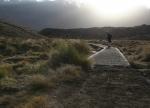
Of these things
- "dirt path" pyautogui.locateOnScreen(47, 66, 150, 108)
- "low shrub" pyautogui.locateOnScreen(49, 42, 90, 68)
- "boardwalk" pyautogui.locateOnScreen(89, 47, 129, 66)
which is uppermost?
"low shrub" pyautogui.locateOnScreen(49, 42, 90, 68)

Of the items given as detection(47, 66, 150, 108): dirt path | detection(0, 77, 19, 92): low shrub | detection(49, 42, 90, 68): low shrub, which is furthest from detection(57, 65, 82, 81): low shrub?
→ detection(49, 42, 90, 68): low shrub

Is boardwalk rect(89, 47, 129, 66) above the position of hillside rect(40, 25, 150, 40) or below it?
above

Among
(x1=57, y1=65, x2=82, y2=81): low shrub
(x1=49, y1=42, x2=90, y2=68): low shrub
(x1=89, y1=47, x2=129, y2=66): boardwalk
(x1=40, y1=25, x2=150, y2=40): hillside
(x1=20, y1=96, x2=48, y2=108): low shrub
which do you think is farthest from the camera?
(x1=40, y1=25, x2=150, y2=40): hillside

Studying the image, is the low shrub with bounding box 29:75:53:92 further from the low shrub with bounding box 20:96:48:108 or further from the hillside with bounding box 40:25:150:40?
the hillside with bounding box 40:25:150:40

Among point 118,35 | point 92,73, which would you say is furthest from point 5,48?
point 118,35

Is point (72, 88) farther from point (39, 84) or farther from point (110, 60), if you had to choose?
point (110, 60)

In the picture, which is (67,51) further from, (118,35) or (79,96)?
(118,35)

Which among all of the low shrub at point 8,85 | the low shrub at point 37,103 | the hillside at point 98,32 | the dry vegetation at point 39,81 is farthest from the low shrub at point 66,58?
the hillside at point 98,32

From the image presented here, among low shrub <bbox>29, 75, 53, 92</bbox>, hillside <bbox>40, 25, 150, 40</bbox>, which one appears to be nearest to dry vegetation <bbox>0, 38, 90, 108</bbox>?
low shrub <bbox>29, 75, 53, 92</bbox>

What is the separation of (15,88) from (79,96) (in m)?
2.82

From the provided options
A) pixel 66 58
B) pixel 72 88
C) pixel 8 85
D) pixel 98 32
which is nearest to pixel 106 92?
pixel 72 88

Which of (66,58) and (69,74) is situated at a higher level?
(66,58)

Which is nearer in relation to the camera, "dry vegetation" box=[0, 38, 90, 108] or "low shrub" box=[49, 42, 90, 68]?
"dry vegetation" box=[0, 38, 90, 108]

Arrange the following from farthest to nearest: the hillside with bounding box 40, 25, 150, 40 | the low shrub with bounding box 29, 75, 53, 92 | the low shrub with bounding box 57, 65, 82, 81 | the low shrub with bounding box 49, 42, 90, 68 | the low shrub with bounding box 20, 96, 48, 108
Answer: the hillside with bounding box 40, 25, 150, 40 → the low shrub with bounding box 49, 42, 90, 68 → the low shrub with bounding box 57, 65, 82, 81 → the low shrub with bounding box 29, 75, 53, 92 → the low shrub with bounding box 20, 96, 48, 108
